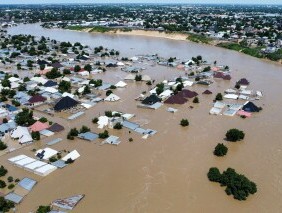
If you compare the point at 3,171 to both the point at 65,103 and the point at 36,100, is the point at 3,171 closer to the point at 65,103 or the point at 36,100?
the point at 65,103

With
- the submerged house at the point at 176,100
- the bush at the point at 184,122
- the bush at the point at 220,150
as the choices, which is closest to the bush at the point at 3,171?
the bush at the point at 220,150

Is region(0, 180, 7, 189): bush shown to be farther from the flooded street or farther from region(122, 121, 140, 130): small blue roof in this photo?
region(122, 121, 140, 130): small blue roof

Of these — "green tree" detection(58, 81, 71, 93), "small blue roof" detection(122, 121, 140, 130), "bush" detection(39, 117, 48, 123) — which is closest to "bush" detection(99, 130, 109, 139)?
"small blue roof" detection(122, 121, 140, 130)

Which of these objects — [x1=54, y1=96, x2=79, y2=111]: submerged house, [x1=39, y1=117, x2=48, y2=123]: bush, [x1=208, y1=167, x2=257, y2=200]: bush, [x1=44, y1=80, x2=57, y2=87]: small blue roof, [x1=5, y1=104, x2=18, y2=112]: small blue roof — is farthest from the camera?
[x1=44, y1=80, x2=57, y2=87]: small blue roof

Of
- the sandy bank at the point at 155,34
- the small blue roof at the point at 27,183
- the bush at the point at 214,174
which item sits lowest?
the sandy bank at the point at 155,34

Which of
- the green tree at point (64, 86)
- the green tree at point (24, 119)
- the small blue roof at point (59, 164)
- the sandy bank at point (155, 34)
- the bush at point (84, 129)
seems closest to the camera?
the small blue roof at point (59, 164)

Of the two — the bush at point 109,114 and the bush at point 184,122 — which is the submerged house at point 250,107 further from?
the bush at point 109,114

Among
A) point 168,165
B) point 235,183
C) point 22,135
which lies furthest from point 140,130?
point 235,183
